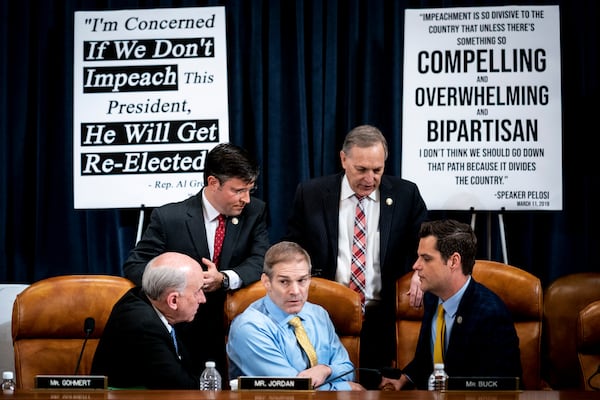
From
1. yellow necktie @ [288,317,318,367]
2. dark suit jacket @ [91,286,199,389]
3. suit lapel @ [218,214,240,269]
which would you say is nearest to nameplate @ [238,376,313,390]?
dark suit jacket @ [91,286,199,389]

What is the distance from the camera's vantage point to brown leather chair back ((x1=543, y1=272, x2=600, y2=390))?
5.44 meters

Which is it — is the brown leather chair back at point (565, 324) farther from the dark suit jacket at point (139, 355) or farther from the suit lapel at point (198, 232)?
the dark suit jacket at point (139, 355)

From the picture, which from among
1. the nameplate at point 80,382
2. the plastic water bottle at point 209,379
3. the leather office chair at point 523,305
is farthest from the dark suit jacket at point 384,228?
the nameplate at point 80,382

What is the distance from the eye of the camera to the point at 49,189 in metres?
6.87

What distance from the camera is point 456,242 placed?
4.56m

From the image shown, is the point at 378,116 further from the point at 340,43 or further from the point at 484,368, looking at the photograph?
the point at 484,368

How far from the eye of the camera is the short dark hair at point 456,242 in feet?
14.9

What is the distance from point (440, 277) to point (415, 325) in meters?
0.57

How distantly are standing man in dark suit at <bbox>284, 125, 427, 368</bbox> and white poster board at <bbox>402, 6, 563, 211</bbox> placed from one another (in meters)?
0.64

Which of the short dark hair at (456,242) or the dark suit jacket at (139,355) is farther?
the short dark hair at (456,242)

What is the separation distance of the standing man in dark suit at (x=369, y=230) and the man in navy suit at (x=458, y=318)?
67 cm

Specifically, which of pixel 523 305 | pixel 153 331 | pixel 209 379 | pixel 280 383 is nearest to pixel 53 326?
pixel 153 331

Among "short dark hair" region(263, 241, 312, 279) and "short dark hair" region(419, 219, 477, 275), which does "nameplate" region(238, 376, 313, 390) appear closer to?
"short dark hair" region(263, 241, 312, 279)

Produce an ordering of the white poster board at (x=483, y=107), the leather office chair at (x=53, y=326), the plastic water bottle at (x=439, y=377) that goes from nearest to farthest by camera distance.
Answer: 1. the plastic water bottle at (x=439, y=377)
2. the leather office chair at (x=53, y=326)
3. the white poster board at (x=483, y=107)
